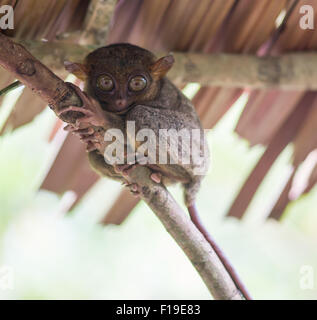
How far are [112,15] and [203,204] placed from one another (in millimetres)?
2735

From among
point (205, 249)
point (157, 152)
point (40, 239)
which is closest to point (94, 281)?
point (40, 239)

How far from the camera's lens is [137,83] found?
3.50m

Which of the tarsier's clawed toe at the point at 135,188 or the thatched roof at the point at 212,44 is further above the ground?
the thatched roof at the point at 212,44

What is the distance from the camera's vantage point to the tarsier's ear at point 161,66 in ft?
11.2

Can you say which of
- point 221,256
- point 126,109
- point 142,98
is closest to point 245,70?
point 142,98

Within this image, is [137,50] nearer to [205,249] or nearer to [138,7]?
[138,7]

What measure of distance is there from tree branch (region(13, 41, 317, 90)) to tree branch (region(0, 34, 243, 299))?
0.86 metres

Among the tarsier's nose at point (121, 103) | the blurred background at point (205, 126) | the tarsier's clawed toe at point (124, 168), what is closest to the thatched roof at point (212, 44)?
the blurred background at point (205, 126)

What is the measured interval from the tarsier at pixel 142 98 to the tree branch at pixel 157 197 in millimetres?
401

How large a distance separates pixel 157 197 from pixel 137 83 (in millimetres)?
906

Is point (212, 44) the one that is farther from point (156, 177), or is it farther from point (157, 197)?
point (157, 197)

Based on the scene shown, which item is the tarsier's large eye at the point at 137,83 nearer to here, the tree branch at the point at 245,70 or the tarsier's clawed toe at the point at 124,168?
the tree branch at the point at 245,70

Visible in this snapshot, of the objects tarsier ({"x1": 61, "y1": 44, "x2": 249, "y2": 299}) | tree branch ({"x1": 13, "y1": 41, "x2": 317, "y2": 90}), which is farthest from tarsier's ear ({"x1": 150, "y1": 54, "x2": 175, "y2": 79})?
tree branch ({"x1": 13, "y1": 41, "x2": 317, "y2": 90})
